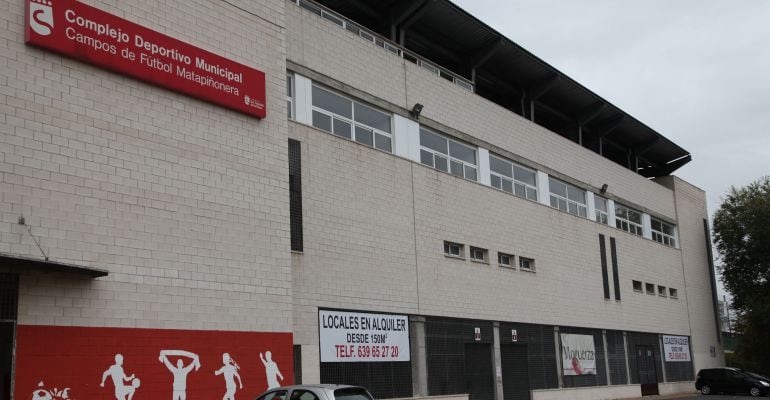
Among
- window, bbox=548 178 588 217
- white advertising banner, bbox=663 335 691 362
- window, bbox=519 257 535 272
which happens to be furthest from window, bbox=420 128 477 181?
white advertising banner, bbox=663 335 691 362

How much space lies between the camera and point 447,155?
2672 cm

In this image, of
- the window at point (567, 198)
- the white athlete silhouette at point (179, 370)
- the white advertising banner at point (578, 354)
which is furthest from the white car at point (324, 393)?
the window at point (567, 198)

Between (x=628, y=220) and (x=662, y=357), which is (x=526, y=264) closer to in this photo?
(x=628, y=220)

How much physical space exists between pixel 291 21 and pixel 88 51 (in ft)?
24.1

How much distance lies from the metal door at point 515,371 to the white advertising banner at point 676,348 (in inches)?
582

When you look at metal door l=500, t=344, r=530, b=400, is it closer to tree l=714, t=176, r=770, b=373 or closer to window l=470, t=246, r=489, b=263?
window l=470, t=246, r=489, b=263

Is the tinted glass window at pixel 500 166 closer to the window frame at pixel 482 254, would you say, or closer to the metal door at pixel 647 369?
the window frame at pixel 482 254

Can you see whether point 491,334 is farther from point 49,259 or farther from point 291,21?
point 49,259

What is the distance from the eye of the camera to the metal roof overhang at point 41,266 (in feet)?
40.6

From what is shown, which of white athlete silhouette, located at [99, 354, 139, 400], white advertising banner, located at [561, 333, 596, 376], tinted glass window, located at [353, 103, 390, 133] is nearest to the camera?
white athlete silhouette, located at [99, 354, 139, 400]

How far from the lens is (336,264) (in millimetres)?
20984

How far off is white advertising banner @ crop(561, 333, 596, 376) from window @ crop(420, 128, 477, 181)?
8.47 metres

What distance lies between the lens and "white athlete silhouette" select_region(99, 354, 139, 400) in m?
14.2

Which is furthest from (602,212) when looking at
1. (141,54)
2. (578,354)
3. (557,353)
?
(141,54)
